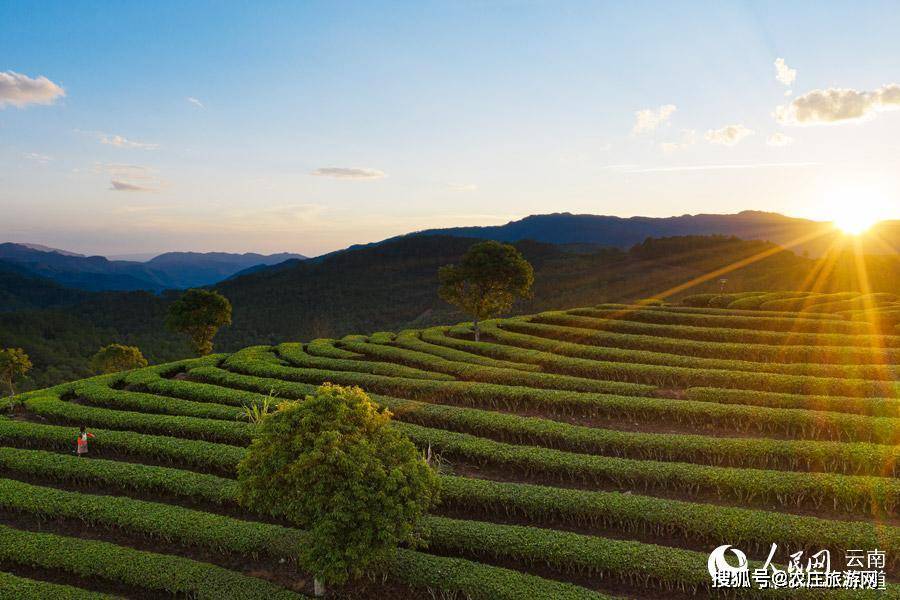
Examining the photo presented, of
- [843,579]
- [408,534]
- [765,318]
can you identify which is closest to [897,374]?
[765,318]

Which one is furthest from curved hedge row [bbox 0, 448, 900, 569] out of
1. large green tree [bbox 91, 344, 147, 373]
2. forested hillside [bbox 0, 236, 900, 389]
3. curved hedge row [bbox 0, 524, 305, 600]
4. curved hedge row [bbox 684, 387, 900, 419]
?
forested hillside [bbox 0, 236, 900, 389]

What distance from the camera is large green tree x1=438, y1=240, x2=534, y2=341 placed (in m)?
47.3

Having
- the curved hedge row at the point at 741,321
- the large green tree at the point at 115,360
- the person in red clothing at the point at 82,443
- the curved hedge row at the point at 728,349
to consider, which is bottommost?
the large green tree at the point at 115,360

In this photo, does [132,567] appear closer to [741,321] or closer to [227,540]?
[227,540]

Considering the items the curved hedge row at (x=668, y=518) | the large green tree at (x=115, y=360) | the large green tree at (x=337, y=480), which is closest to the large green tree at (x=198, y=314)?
the large green tree at (x=115, y=360)

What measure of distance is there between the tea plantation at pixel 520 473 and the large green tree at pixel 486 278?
11937 millimetres

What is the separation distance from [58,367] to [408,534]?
116 m

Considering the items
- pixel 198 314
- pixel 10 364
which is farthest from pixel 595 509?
pixel 10 364

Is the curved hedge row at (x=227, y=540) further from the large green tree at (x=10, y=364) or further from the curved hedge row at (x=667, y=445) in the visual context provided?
the large green tree at (x=10, y=364)

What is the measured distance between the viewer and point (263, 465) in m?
12.8

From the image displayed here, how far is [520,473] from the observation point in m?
21.1

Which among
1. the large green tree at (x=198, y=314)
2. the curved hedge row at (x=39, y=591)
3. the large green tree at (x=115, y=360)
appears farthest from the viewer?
the large green tree at (x=115, y=360)

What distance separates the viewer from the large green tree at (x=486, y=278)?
47.3m

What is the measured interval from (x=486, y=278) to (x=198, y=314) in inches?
1120
